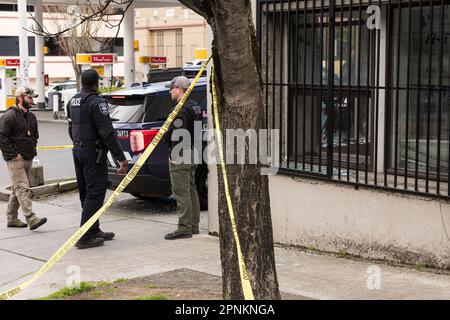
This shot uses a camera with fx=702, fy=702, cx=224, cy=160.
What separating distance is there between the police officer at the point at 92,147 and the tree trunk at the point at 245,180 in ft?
10.6

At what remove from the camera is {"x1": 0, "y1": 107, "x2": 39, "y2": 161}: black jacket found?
913cm

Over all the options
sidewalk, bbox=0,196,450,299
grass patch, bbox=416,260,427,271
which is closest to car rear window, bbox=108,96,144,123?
sidewalk, bbox=0,196,450,299

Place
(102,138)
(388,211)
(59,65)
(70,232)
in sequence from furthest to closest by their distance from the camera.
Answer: (59,65)
(70,232)
(102,138)
(388,211)

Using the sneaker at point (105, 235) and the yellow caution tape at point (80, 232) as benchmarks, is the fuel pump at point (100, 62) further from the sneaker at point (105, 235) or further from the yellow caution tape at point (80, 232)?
the yellow caution tape at point (80, 232)

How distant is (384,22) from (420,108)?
989mm

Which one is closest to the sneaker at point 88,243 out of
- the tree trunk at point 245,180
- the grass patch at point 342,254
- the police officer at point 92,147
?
the police officer at point 92,147

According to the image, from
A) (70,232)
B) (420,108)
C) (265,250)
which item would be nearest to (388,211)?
(420,108)

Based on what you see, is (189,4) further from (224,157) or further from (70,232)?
(70,232)

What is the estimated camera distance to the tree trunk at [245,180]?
4.84 metres

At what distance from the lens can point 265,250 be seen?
198 inches

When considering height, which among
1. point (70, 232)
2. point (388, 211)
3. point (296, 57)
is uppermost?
point (296, 57)

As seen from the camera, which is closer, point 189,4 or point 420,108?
point 189,4
